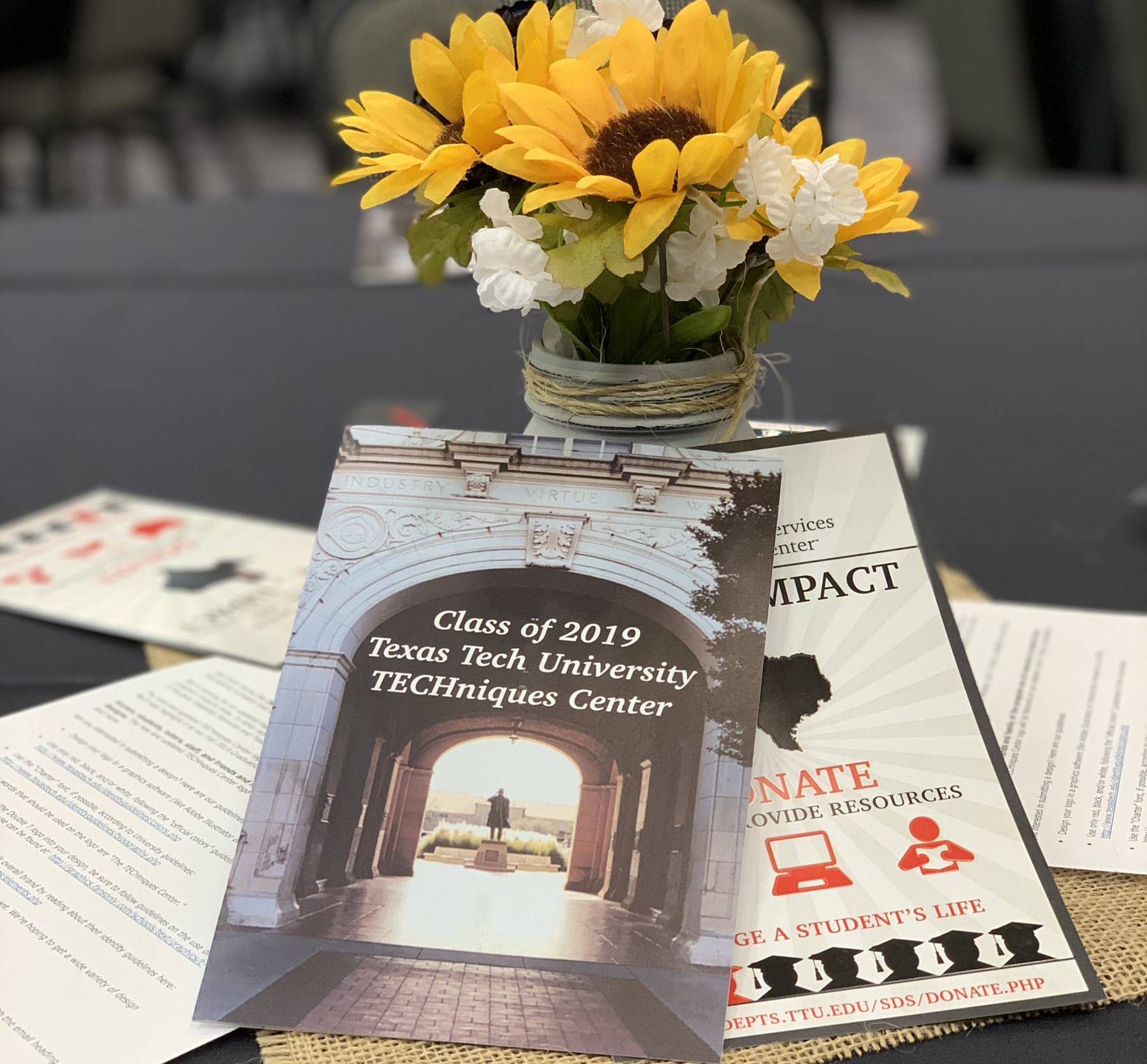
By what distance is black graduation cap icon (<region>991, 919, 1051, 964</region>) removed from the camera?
562 mm

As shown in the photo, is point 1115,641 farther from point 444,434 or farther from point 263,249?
point 263,249

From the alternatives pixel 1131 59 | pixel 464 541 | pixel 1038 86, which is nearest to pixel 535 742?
pixel 464 541

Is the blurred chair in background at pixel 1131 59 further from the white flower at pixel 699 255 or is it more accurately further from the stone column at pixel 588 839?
the stone column at pixel 588 839

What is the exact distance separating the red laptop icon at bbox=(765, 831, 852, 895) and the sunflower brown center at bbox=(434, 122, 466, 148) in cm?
38

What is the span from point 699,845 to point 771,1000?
7 centimetres

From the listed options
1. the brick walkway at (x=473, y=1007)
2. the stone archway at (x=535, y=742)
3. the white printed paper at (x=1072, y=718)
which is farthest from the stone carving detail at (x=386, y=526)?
the white printed paper at (x=1072, y=718)

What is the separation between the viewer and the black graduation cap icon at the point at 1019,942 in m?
0.56

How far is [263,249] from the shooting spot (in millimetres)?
1702

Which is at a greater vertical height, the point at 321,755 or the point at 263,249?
the point at 263,249

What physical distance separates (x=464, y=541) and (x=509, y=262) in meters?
0.15

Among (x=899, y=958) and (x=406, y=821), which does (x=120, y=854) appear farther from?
(x=899, y=958)

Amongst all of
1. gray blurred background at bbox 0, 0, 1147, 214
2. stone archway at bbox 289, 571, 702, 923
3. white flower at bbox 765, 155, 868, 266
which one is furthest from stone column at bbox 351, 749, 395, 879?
gray blurred background at bbox 0, 0, 1147, 214

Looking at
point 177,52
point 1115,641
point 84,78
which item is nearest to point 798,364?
point 1115,641

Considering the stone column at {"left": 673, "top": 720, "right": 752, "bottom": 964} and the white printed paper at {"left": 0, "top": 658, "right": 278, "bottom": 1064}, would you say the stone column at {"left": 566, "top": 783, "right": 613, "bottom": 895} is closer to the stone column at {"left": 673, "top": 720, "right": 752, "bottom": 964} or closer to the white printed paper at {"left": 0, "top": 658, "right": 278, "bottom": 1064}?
the stone column at {"left": 673, "top": 720, "right": 752, "bottom": 964}
